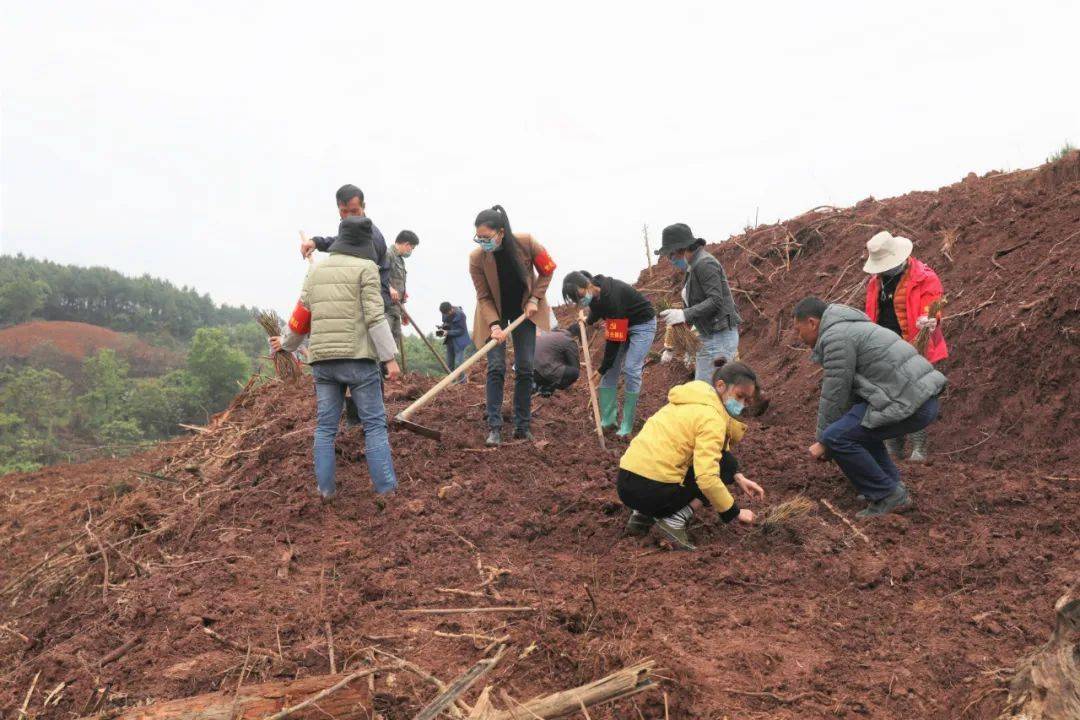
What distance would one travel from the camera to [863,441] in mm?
4359

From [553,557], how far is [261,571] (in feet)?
4.95

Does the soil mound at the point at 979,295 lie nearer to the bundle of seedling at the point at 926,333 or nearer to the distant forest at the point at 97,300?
the bundle of seedling at the point at 926,333

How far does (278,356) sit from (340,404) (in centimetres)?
264

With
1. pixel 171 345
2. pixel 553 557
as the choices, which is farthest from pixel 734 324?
pixel 171 345

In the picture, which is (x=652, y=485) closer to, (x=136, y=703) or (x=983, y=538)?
(x=983, y=538)

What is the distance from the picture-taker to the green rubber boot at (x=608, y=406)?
646 centimetres

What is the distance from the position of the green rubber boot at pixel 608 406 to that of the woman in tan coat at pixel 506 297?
886mm

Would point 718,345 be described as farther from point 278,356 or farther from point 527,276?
point 278,356

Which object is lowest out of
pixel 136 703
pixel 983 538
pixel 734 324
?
pixel 983 538

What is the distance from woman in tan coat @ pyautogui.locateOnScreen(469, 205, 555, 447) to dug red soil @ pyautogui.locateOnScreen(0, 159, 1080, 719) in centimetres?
53

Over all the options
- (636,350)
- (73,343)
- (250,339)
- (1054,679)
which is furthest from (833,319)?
(73,343)

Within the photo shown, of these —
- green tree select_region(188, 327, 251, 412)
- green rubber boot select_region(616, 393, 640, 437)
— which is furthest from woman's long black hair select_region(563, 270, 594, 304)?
green tree select_region(188, 327, 251, 412)

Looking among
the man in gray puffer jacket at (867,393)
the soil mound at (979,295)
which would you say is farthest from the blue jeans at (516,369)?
the soil mound at (979,295)

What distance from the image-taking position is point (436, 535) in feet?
14.2
